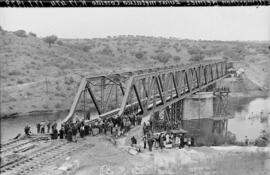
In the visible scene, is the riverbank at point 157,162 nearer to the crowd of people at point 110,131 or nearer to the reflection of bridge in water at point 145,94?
the crowd of people at point 110,131

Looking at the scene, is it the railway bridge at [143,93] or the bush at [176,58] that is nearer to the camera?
the railway bridge at [143,93]

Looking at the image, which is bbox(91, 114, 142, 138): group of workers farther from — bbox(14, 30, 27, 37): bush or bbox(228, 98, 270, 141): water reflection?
bbox(14, 30, 27, 37): bush

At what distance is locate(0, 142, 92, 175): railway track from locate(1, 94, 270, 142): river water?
8.05 metres

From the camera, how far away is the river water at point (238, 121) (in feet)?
102

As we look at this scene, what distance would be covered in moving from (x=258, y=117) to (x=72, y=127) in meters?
31.8

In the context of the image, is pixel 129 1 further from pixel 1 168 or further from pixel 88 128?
pixel 88 128

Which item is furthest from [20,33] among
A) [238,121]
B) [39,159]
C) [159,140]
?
[39,159]

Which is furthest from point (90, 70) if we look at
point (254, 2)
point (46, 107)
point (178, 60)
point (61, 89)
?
point (254, 2)

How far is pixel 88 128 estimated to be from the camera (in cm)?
1925

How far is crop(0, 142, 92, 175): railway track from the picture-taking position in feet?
45.0

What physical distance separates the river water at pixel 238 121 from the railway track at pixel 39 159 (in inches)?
317

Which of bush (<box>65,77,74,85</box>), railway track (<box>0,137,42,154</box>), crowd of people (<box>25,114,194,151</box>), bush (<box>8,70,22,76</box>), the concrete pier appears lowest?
railway track (<box>0,137,42,154</box>)

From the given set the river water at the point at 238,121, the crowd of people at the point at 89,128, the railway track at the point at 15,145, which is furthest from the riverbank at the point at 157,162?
the river water at the point at 238,121

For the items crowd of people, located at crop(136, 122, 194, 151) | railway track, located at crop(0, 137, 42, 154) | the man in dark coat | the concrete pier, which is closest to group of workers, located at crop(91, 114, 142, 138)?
the man in dark coat
